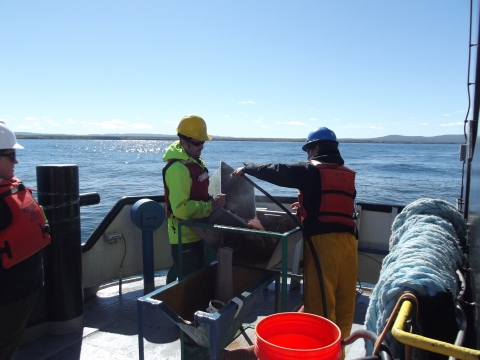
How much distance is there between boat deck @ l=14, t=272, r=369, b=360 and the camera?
3.51 metres

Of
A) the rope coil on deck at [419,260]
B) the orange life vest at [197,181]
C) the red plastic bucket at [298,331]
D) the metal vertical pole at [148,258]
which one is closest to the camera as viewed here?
the rope coil on deck at [419,260]

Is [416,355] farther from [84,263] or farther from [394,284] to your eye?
[84,263]

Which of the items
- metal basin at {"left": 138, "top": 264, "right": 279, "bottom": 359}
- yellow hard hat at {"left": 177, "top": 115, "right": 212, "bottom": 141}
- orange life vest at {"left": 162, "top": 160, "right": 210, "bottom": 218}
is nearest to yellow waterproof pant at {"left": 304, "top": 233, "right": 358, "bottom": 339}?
metal basin at {"left": 138, "top": 264, "right": 279, "bottom": 359}

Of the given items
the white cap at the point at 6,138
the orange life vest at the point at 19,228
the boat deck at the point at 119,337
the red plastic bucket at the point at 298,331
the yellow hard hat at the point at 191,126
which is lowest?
the boat deck at the point at 119,337

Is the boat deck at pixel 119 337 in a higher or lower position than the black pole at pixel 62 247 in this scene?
lower

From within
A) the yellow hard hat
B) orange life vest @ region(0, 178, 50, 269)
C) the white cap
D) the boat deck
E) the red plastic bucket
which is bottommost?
the boat deck

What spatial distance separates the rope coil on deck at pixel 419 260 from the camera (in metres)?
1.29

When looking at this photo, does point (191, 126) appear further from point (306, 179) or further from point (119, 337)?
point (119, 337)

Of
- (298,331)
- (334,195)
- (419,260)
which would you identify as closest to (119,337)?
(334,195)

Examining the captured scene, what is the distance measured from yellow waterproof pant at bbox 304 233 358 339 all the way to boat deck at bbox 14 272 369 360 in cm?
45

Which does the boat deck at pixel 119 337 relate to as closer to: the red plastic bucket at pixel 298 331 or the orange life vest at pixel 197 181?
the orange life vest at pixel 197 181

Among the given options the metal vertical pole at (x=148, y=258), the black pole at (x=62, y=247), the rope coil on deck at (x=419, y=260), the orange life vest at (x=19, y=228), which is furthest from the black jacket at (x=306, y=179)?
the metal vertical pole at (x=148, y=258)

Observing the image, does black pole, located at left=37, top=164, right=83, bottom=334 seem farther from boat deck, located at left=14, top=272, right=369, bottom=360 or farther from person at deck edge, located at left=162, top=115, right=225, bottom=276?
person at deck edge, located at left=162, top=115, right=225, bottom=276

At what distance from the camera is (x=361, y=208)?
5605 millimetres
